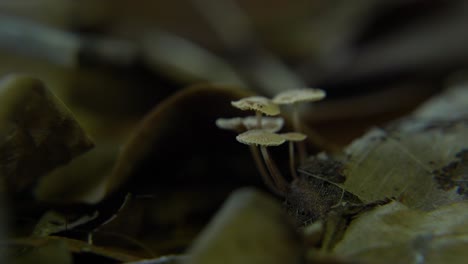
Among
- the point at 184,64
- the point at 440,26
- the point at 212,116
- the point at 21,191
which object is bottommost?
the point at 21,191

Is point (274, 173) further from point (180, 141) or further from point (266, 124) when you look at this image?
point (180, 141)

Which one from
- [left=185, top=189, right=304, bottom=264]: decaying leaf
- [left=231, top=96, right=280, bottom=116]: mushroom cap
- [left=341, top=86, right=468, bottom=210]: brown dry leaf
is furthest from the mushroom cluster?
[left=185, top=189, right=304, bottom=264]: decaying leaf

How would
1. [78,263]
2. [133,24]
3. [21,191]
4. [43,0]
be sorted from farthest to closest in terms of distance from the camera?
[133,24] → [43,0] → [21,191] → [78,263]

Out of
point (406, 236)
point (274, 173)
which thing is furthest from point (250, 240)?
point (274, 173)

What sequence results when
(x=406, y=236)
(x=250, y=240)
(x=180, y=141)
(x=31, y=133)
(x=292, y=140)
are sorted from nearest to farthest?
(x=250, y=240) → (x=406, y=236) → (x=31, y=133) → (x=292, y=140) → (x=180, y=141)

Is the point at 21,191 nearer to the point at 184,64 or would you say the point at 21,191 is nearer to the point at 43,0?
the point at 184,64

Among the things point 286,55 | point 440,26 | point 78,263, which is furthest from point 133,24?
point 78,263
